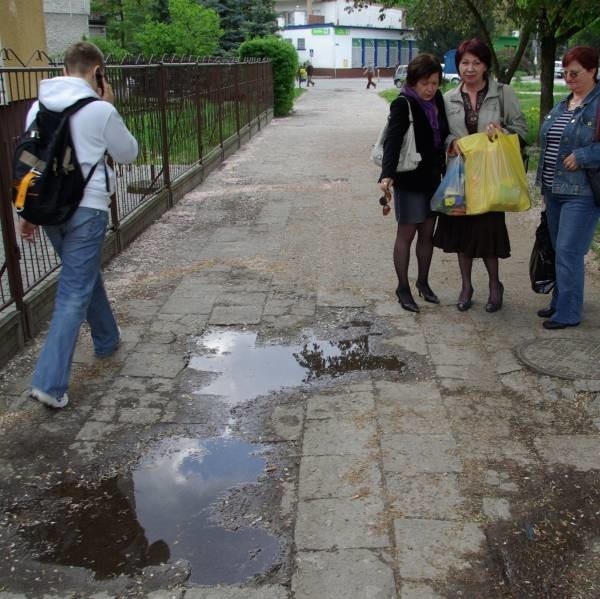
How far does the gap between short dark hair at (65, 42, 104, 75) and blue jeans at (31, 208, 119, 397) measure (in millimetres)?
752

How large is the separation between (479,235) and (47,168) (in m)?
2.98

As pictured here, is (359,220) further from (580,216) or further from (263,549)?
(263,549)

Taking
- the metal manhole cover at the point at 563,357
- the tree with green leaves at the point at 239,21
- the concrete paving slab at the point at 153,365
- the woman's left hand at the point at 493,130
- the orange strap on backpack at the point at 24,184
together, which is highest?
the tree with green leaves at the point at 239,21

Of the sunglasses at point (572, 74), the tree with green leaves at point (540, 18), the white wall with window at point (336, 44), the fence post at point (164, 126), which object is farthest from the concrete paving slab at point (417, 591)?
the white wall with window at point (336, 44)

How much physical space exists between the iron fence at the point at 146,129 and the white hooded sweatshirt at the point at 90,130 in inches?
36.9

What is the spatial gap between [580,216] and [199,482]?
3.06 metres

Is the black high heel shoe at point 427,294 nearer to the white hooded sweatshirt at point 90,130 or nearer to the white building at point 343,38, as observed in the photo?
the white hooded sweatshirt at point 90,130

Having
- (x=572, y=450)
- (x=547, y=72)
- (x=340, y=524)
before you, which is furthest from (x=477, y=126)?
(x=547, y=72)

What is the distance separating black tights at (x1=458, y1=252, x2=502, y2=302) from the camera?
213 inches

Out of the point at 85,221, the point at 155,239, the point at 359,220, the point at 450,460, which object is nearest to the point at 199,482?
the point at 450,460

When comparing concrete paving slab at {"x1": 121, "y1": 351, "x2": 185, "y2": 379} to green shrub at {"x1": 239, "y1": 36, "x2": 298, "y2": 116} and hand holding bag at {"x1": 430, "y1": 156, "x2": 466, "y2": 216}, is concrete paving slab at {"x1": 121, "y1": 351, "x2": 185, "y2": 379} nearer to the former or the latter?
hand holding bag at {"x1": 430, "y1": 156, "x2": 466, "y2": 216}

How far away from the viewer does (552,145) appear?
4961 mm

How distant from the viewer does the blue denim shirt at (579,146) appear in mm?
4672

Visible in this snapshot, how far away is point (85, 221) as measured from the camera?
159 inches
